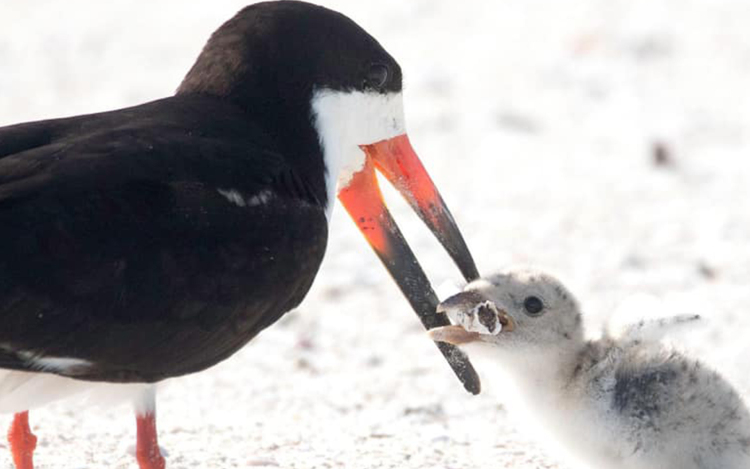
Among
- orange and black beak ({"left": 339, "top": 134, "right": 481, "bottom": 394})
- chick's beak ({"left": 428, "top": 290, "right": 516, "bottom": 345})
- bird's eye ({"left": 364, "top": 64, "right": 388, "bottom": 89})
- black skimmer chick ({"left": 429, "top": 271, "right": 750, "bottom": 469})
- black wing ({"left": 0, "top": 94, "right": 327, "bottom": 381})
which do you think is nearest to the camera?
black wing ({"left": 0, "top": 94, "right": 327, "bottom": 381})

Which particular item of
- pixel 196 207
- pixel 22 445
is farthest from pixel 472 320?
pixel 22 445

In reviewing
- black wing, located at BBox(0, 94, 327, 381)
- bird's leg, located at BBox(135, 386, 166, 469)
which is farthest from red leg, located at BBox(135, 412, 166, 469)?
black wing, located at BBox(0, 94, 327, 381)

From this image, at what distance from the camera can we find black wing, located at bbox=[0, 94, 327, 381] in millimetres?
4910

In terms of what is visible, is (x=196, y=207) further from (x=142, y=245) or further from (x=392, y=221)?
(x=392, y=221)

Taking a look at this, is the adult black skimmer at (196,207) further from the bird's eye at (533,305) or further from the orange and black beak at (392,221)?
the bird's eye at (533,305)

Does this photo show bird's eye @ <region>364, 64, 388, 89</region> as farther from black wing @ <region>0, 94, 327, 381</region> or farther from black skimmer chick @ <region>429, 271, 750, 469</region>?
black skimmer chick @ <region>429, 271, 750, 469</region>

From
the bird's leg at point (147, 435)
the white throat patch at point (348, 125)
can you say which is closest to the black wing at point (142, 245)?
the bird's leg at point (147, 435)

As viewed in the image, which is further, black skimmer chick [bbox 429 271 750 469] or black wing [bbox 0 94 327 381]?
black skimmer chick [bbox 429 271 750 469]

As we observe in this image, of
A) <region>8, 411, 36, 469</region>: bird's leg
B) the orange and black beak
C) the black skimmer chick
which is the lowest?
the black skimmer chick

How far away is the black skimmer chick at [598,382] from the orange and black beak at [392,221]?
559 mm

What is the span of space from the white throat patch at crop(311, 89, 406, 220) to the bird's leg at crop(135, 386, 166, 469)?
96 centimetres

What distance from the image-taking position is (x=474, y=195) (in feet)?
34.1

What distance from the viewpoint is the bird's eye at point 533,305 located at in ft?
18.2

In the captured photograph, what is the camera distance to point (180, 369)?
5.26 m
